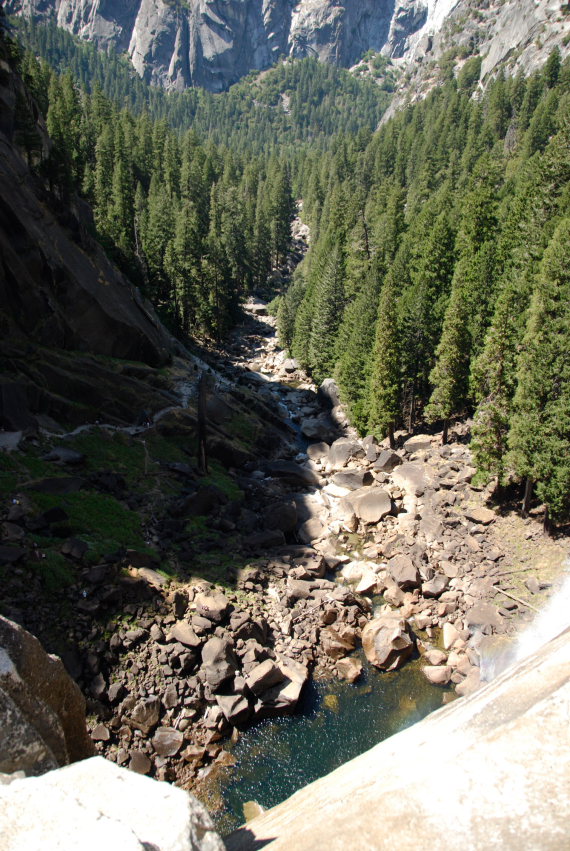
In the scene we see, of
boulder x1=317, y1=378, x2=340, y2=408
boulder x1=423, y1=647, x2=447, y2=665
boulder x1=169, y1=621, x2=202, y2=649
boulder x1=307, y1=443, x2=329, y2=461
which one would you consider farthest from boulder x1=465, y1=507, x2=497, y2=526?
boulder x1=317, y1=378, x2=340, y2=408

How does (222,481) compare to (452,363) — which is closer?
(222,481)

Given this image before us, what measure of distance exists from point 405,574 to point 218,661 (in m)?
11.7

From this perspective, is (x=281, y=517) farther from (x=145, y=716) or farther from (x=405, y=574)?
(x=145, y=716)

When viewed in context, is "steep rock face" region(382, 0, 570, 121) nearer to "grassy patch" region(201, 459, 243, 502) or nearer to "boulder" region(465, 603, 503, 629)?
"grassy patch" region(201, 459, 243, 502)

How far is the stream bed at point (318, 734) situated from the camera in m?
17.0

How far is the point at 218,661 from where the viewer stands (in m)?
20.6

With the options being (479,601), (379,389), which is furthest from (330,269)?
(479,601)

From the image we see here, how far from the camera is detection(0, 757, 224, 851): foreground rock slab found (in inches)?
212

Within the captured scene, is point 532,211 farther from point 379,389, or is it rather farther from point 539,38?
point 539,38

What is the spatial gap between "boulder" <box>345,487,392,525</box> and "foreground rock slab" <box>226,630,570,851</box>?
25.4 metres

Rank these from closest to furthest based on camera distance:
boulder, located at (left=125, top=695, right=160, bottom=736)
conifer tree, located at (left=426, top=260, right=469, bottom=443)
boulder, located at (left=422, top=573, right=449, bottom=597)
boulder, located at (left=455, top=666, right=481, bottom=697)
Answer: boulder, located at (left=125, top=695, right=160, bottom=736) < boulder, located at (left=455, top=666, right=481, bottom=697) < boulder, located at (left=422, top=573, right=449, bottom=597) < conifer tree, located at (left=426, top=260, right=469, bottom=443)

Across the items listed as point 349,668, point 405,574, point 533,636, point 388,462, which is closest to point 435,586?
point 405,574

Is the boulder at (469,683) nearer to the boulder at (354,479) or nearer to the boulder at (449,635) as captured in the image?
the boulder at (449,635)

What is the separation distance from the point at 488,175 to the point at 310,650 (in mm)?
42991
